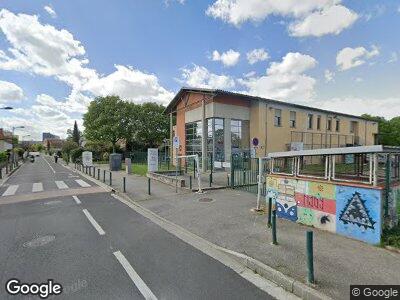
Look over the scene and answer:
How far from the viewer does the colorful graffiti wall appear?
221 inches

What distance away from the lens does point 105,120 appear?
44.5 m

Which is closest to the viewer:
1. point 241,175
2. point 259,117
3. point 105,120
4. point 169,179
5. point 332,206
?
point 332,206

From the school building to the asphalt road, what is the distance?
13.1 m

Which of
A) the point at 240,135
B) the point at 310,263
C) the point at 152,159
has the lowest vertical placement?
the point at 310,263

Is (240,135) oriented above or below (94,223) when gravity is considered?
above

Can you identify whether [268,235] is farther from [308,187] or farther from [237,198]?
[237,198]

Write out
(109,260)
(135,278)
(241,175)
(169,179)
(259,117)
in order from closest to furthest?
(135,278), (109,260), (241,175), (169,179), (259,117)

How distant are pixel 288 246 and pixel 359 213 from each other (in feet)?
6.08

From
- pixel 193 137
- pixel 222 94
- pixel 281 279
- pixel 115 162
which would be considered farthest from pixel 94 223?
pixel 115 162

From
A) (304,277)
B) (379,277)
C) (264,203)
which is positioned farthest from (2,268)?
(264,203)

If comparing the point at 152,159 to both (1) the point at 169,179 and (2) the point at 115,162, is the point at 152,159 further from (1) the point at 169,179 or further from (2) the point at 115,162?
(2) the point at 115,162

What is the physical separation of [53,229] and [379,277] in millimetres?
7882

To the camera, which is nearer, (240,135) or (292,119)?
(240,135)

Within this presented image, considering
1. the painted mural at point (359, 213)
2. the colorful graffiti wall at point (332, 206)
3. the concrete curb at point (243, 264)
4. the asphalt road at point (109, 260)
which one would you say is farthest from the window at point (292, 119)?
the concrete curb at point (243, 264)
